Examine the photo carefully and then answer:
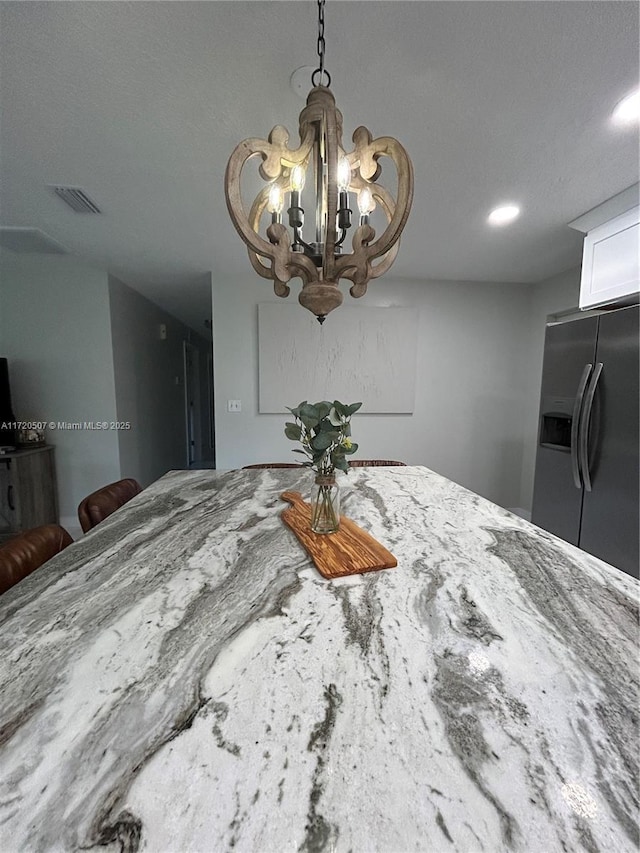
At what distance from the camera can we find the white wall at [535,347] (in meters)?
3.04

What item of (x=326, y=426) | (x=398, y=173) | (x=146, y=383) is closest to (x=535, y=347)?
(x=398, y=173)

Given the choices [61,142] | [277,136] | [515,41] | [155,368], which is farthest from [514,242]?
[155,368]

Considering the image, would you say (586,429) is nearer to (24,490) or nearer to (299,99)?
(299,99)

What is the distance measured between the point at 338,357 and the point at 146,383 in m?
2.25

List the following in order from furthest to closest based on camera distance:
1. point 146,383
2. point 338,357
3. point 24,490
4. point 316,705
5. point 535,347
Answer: point 146,383, point 535,347, point 338,357, point 24,490, point 316,705

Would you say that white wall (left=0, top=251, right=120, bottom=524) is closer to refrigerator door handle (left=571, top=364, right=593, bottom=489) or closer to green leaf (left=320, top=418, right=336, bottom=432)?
green leaf (left=320, top=418, right=336, bottom=432)

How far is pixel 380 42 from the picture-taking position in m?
1.05

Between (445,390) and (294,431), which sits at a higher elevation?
(445,390)

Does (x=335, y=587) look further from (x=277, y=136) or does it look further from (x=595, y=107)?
(x=595, y=107)

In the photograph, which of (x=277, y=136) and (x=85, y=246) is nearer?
(x=277, y=136)

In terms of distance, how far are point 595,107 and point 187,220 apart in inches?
80.2

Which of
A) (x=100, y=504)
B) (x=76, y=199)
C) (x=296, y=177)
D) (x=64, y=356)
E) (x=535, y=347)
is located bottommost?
(x=100, y=504)

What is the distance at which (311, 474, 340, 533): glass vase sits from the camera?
3.35ft

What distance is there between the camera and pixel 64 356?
3012 mm
